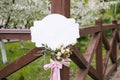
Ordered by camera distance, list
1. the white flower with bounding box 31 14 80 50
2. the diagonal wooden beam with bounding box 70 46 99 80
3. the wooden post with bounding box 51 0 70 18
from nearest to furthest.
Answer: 1. the white flower with bounding box 31 14 80 50
2. the wooden post with bounding box 51 0 70 18
3. the diagonal wooden beam with bounding box 70 46 99 80

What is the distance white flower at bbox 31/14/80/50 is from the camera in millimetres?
2500

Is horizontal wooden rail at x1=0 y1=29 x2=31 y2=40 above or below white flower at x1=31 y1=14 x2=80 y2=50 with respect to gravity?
below

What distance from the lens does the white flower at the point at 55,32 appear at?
2.50m

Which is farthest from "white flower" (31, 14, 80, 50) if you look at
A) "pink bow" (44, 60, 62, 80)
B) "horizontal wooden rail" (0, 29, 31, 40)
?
"horizontal wooden rail" (0, 29, 31, 40)

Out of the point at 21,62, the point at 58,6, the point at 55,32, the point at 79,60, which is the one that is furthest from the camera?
the point at 79,60

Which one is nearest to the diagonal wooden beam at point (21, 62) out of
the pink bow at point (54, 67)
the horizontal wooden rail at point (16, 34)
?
the horizontal wooden rail at point (16, 34)

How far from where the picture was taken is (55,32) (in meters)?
2.49

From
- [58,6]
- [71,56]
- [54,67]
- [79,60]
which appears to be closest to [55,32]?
[54,67]

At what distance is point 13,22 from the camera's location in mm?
8211

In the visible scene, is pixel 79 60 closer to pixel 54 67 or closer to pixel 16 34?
pixel 16 34

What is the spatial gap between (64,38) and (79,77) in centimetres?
151

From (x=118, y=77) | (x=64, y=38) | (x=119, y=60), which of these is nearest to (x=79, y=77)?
(x=64, y=38)

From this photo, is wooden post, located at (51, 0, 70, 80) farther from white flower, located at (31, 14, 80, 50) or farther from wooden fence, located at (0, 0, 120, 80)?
white flower, located at (31, 14, 80, 50)

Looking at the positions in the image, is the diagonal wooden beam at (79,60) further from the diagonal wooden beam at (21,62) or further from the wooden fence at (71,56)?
the diagonal wooden beam at (21,62)
